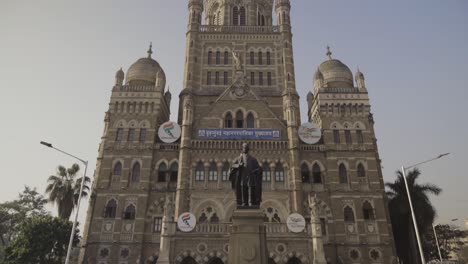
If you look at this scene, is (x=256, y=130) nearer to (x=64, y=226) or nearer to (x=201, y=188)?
(x=201, y=188)

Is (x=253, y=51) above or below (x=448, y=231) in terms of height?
above

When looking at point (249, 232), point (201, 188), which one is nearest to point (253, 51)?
point (201, 188)

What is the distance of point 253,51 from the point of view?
40062mm

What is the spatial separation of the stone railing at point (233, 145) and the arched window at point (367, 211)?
903cm

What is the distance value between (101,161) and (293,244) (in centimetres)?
1942

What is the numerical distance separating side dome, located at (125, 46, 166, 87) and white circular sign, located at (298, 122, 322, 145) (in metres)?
15.9

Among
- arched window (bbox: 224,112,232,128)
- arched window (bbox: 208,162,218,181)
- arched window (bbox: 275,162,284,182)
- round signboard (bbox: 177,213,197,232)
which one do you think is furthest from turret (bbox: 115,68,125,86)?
arched window (bbox: 275,162,284,182)

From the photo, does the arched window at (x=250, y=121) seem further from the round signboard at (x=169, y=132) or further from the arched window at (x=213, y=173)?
the round signboard at (x=169, y=132)

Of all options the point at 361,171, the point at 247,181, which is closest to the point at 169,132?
the point at 361,171

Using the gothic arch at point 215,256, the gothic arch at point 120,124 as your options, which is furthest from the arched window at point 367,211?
the gothic arch at point 120,124

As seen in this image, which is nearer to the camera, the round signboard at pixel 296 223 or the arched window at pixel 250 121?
the round signboard at pixel 296 223

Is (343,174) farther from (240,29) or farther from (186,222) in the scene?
(240,29)

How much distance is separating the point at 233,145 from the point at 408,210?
1860 centimetres

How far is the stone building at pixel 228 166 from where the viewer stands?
2836cm
